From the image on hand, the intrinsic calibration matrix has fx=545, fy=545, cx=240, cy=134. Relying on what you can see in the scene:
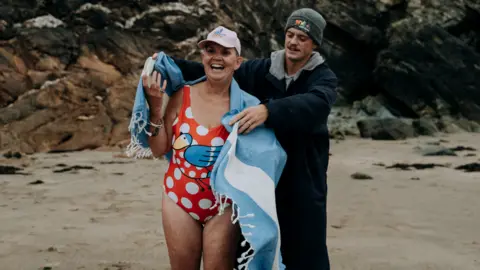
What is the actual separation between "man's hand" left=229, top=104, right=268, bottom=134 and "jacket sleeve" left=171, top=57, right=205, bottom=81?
52 centimetres

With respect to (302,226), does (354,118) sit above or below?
below

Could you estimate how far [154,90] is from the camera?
2.61 m

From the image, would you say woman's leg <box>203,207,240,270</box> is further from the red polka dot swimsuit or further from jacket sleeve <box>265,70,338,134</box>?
jacket sleeve <box>265,70,338,134</box>

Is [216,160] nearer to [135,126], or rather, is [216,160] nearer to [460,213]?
[135,126]

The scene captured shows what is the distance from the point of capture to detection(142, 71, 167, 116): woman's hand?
261 cm

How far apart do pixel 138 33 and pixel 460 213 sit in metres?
11.9

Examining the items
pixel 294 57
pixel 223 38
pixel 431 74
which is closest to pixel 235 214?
pixel 223 38

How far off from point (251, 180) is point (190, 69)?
0.80 meters

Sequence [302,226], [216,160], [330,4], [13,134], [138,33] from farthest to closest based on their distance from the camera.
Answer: [330,4]
[138,33]
[13,134]
[302,226]
[216,160]

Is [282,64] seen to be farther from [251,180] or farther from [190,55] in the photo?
[190,55]

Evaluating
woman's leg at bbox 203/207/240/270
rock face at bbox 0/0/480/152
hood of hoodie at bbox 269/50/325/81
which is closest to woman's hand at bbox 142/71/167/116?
woman's leg at bbox 203/207/240/270

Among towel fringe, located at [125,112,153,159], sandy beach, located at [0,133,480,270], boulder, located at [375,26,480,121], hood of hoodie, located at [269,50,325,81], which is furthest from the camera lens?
boulder, located at [375,26,480,121]

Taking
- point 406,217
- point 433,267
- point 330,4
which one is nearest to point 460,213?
point 406,217

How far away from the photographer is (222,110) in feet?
9.01
